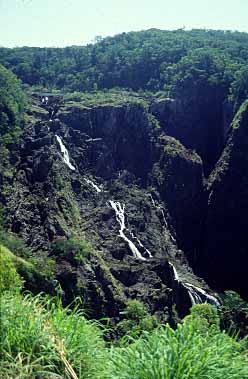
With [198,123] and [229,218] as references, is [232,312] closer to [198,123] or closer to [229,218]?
[229,218]

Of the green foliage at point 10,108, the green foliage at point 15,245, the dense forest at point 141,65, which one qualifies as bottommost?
the green foliage at point 15,245

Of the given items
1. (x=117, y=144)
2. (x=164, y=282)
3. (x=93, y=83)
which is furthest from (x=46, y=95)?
(x=164, y=282)

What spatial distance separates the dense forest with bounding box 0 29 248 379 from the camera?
31156 millimetres

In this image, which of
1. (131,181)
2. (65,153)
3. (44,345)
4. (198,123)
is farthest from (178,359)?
(198,123)

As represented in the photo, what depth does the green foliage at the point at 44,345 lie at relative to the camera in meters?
3.82

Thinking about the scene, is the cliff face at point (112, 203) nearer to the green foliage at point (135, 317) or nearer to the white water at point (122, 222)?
the white water at point (122, 222)

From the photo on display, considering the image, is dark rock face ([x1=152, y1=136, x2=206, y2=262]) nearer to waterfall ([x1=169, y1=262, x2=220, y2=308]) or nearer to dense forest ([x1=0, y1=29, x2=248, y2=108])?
waterfall ([x1=169, y1=262, x2=220, y2=308])

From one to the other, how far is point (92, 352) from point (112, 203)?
38202 millimetres

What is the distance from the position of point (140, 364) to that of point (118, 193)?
4092 cm

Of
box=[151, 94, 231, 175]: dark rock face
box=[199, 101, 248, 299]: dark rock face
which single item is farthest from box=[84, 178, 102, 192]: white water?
box=[151, 94, 231, 175]: dark rock face

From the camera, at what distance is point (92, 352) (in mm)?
4180

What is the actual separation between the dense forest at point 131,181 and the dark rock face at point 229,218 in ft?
0.33

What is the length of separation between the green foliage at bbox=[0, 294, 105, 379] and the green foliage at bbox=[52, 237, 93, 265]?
27.4 m

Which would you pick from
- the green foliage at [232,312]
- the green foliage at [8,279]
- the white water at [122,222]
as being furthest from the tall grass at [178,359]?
the white water at [122,222]
